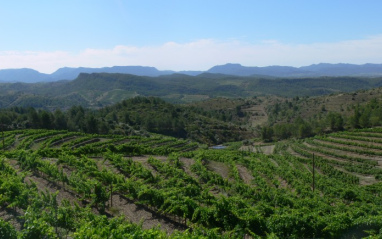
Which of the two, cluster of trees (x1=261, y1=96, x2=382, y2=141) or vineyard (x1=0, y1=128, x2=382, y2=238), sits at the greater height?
vineyard (x1=0, y1=128, x2=382, y2=238)

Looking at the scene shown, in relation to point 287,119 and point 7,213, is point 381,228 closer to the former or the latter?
point 7,213

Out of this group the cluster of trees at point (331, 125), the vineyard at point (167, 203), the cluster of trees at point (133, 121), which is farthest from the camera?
the cluster of trees at point (331, 125)

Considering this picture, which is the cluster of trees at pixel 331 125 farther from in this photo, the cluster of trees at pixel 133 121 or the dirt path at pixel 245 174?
the dirt path at pixel 245 174

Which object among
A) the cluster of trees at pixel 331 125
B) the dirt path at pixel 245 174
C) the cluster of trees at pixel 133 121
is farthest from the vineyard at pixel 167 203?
the cluster of trees at pixel 331 125

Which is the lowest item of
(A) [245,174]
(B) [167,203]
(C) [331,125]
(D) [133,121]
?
(C) [331,125]

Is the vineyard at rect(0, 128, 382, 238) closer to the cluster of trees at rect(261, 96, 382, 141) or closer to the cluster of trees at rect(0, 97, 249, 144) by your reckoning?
the cluster of trees at rect(0, 97, 249, 144)

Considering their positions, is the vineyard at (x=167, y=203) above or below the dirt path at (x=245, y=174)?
above

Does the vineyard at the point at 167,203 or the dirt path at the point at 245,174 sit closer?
the vineyard at the point at 167,203

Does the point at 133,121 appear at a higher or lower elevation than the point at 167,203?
lower

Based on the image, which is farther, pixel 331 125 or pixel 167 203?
pixel 331 125

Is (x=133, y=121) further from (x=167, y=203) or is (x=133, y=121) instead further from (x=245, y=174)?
(x=167, y=203)

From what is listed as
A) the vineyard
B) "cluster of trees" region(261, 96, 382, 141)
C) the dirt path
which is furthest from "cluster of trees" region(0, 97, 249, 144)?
the dirt path

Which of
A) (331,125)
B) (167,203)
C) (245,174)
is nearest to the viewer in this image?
(167,203)

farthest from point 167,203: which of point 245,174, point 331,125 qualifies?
point 331,125
